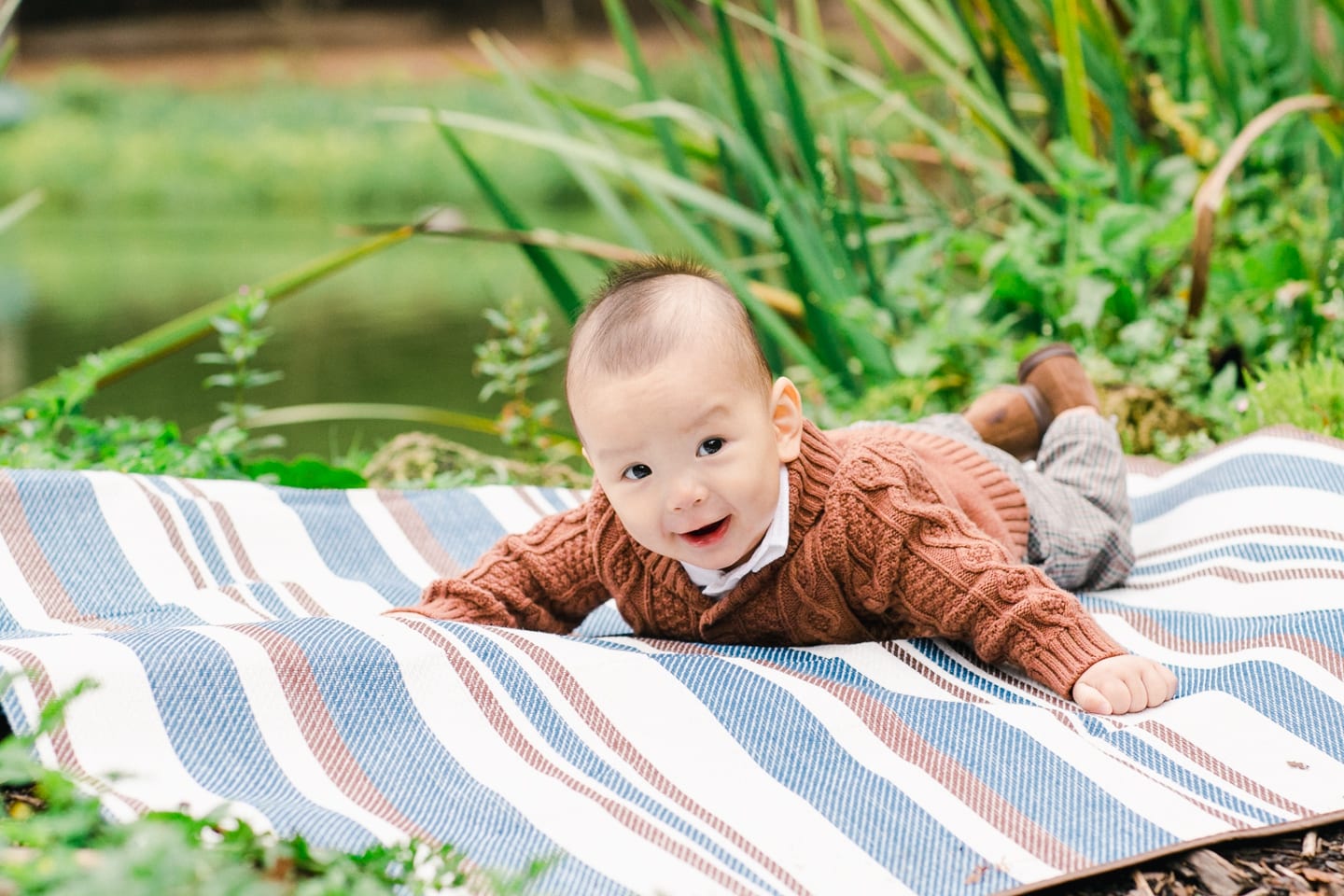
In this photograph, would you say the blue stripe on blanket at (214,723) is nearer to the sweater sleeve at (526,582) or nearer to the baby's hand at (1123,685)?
the sweater sleeve at (526,582)

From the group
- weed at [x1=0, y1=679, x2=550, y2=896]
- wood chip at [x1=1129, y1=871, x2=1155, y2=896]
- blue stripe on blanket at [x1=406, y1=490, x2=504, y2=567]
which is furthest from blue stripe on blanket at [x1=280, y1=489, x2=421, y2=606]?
wood chip at [x1=1129, y1=871, x2=1155, y2=896]

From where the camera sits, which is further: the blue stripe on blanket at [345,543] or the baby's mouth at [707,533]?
A: the blue stripe on blanket at [345,543]

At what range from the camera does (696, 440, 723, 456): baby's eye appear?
1.45 m

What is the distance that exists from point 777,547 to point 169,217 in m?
9.94

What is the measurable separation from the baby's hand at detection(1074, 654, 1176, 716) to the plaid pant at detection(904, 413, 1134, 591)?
1.27 ft

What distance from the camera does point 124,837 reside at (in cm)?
88

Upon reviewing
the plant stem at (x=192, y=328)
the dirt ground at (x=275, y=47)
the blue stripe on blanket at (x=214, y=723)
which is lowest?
the blue stripe on blanket at (x=214, y=723)

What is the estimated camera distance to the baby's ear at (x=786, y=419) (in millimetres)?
1544

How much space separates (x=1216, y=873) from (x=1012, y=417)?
45.0 inches

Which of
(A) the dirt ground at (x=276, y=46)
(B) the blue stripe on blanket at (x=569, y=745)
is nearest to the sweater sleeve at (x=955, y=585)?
(B) the blue stripe on blanket at (x=569, y=745)

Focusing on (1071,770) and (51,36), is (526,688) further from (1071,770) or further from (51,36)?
(51,36)

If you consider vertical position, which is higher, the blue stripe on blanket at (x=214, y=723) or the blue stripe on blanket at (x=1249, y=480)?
the blue stripe on blanket at (x=214, y=723)

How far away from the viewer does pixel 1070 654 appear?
4.88 feet

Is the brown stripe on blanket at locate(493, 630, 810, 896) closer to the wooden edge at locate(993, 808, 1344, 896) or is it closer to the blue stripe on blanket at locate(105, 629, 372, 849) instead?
the wooden edge at locate(993, 808, 1344, 896)
